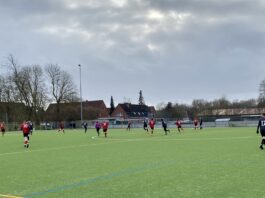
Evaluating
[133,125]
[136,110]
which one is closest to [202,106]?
[136,110]

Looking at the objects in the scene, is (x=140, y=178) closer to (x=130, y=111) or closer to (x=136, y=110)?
(x=130, y=111)

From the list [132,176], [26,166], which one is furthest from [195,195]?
[26,166]

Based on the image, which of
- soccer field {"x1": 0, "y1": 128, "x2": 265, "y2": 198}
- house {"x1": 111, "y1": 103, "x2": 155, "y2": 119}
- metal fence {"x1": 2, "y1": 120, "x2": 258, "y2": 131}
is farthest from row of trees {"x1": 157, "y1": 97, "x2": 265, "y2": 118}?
soccer field {"x1": 0, "y1": 128, "x2": 265, "y2": 198}

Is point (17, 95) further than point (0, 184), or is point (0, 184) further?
point (17, 95)

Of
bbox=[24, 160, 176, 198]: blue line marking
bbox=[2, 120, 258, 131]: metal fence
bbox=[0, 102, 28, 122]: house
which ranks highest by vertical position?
bbox=[0, 102, 28, 122]: house

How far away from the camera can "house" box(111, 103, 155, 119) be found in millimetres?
132250

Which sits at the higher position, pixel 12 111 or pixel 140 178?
pixel 12 111

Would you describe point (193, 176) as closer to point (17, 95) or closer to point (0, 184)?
point (0, 184)

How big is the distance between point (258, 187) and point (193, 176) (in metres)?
2.20

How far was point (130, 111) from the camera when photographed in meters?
135

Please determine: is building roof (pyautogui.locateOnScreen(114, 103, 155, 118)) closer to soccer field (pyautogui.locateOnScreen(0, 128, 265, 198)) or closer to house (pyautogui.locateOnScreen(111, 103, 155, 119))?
house (pyautogui.locateOnScreen(111, 103, 155, 119))

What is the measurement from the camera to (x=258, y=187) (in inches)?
348

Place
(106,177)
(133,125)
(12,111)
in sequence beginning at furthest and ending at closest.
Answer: (12,111), (133,125), (106,177)

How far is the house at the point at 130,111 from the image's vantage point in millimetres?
132250
